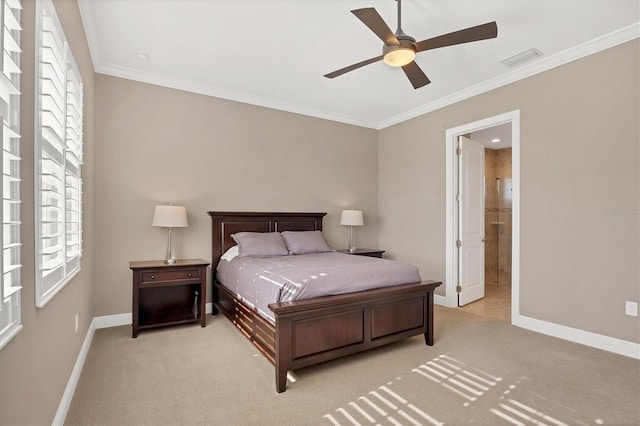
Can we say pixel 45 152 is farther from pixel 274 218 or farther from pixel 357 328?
pixel 274 218

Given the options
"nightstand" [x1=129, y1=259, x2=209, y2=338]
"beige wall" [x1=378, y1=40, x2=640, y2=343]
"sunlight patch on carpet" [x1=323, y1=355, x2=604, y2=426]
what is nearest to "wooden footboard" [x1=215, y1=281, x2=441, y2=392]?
"sunlight patch on carpet" [x1=323, y1=355, x2=604, y2=426]

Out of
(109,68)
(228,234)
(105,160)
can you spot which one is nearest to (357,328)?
(228,234)

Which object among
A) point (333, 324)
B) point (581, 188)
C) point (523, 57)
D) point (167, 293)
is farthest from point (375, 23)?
point (167, 293)

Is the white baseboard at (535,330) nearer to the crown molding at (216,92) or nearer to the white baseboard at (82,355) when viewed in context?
the white baseboard at (82,355)

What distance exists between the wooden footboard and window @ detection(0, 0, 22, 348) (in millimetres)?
1491

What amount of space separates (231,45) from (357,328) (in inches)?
112

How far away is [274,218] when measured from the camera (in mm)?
4766

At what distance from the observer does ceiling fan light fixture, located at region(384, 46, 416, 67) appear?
2.50 m

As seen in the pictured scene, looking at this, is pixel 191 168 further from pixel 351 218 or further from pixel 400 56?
pixel 400 56

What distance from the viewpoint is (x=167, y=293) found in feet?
13.2

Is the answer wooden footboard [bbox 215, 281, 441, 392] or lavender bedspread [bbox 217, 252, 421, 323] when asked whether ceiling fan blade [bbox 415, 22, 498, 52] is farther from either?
wooden footboard [bbox 215, 281, 441, 392]

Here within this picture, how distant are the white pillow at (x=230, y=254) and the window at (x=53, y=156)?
1.70 m

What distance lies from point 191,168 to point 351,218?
7.73 ft

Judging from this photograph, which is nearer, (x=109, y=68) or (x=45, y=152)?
(x=45, y=152)
